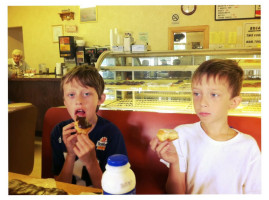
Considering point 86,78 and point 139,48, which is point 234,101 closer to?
point 86,78

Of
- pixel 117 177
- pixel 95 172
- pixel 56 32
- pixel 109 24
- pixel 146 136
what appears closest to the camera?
pixel 117 177

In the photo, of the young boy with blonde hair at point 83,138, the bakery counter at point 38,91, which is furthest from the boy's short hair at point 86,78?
the bakery counter at point 38,91

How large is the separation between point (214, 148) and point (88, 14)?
18.3 ft

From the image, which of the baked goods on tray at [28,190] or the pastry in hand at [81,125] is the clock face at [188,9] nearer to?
the pastry in hand at [81,125]

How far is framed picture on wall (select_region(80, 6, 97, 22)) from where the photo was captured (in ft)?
19.2

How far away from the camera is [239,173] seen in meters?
1.04

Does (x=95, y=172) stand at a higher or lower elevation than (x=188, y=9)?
lower

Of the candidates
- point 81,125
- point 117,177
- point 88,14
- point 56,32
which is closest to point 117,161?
point 117,177

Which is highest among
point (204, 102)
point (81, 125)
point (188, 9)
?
point (188, 9)

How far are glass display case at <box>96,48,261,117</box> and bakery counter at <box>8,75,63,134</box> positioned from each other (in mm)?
1800

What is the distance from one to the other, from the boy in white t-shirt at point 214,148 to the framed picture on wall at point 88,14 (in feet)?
17.5

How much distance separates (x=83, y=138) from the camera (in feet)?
3.62
